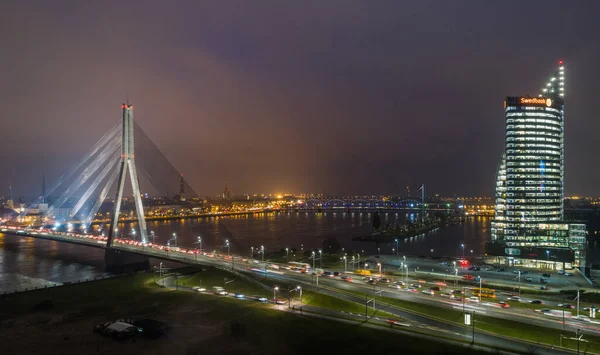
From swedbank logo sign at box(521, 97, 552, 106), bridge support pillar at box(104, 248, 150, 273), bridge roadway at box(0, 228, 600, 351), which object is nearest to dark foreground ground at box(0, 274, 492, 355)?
bridge roadway at box(0, 228, 600, 351)

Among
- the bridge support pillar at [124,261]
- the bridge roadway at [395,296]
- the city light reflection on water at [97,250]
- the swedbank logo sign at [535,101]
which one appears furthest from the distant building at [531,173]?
the bridge support pillar at [124,261]

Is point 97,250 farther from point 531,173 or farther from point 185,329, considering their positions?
point 531,173

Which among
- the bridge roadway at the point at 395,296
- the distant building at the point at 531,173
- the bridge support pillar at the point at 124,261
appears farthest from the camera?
the distant building at the point at 531,173

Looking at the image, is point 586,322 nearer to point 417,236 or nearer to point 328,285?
point 328,285

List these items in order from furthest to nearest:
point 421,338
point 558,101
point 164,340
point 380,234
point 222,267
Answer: point 380,234 < point 558,101 < point 222,267 < point 164,340 < point 421,338

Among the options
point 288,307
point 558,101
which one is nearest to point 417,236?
point 558,101

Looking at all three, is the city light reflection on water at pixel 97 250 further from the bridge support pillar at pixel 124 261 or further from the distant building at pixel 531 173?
the distant building at pixel 531 173
